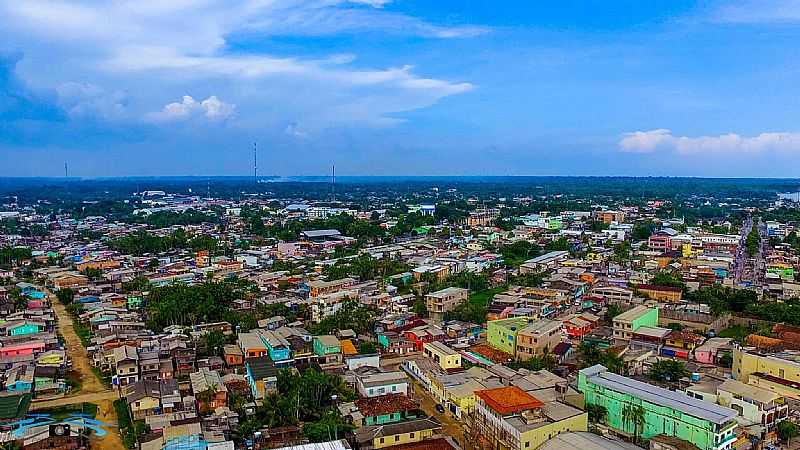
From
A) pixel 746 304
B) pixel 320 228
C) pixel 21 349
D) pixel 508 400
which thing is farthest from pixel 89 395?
pixel 320 228

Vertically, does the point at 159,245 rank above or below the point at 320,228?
below

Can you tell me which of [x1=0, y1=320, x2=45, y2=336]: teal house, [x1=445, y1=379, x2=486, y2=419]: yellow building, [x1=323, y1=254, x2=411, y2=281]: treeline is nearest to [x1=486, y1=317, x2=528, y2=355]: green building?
[x1=445, y1=379, x2=486, y2=419]: yellow building

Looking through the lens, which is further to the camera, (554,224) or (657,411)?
(554,224)

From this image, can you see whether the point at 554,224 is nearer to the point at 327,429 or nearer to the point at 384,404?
the point at 384,404

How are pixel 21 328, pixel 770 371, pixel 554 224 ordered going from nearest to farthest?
pixel 770 371
pixel 21 328
pixel 554 224

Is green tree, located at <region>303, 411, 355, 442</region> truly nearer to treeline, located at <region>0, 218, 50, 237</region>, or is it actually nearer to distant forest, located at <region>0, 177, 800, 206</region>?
treeline, located at <region>0, 218, 50, 237</region>

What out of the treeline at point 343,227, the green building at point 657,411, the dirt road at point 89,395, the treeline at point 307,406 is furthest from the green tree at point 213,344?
the treeline at point 343,227

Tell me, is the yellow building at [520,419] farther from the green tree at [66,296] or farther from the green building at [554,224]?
the green building at [554,224]

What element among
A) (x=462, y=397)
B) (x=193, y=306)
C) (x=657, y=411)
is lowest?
(x=462, y=397)
